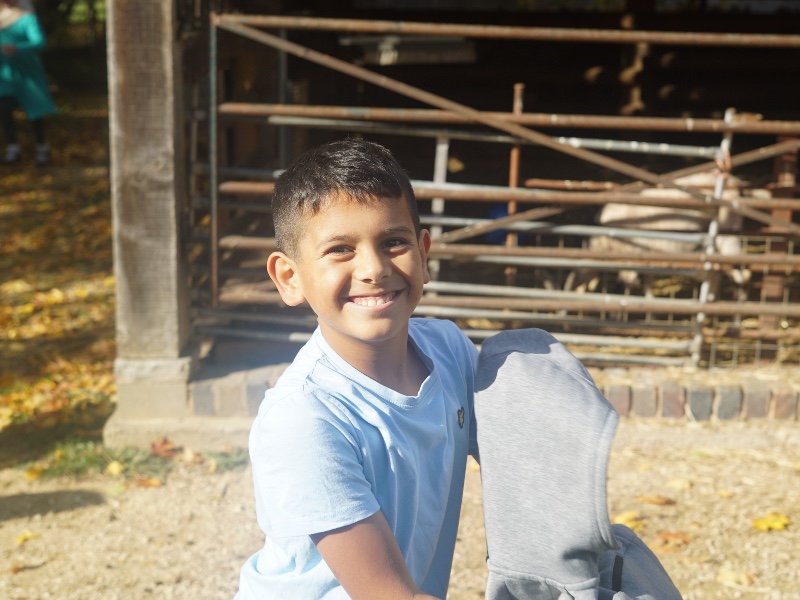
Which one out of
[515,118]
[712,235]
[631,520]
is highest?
[515,118]

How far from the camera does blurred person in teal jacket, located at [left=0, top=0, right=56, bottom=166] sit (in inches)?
366

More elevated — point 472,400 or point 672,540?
point 472,400

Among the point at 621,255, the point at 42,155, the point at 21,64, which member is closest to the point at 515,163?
the point at 621,255

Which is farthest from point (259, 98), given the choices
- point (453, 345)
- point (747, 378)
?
point (453, 345)

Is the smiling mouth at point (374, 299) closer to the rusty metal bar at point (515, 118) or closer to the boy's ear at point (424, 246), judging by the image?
the boy's ear at point (424, 246)

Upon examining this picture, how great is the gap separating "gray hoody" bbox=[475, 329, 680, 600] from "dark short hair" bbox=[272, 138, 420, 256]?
0.38m

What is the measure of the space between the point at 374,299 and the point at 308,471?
0.34 meters

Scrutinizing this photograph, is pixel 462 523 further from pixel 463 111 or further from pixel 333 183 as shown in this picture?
pixel 333 183

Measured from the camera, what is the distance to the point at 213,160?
4.58 metres

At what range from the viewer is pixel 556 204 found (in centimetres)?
486

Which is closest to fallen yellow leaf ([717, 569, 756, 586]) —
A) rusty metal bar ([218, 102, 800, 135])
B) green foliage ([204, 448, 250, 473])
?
rusty metal bar ([218, 102, 800, 135])

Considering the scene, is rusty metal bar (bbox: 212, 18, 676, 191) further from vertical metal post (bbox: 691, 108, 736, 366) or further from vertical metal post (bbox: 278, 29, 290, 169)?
vertical metal post (bbox: 278, 29, 290, 169)

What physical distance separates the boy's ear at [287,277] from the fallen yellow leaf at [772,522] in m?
2.71

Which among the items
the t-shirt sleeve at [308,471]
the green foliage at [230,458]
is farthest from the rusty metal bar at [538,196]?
the t-shirt sleeve at [308,471]
